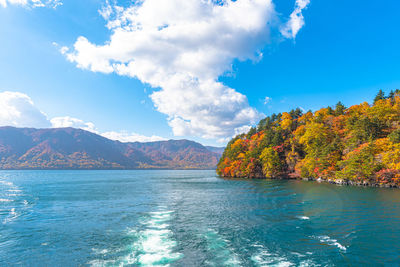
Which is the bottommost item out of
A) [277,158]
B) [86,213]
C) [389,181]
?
[86,213]

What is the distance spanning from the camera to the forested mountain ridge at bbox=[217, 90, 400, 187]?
49.8 metres

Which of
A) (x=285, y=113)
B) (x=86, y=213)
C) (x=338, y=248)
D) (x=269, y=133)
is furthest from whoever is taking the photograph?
(x=285, y=113)

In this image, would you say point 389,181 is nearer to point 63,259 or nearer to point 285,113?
point 63,259

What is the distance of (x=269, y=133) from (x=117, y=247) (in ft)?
314

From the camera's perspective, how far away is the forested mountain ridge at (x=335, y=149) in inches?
1960

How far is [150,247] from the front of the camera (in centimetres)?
1597

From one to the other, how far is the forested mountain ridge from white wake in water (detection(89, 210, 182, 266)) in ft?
173

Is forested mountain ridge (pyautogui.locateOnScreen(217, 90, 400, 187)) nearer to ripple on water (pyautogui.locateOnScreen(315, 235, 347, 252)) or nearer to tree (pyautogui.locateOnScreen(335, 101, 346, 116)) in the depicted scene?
tree (pyautogui.locateOnScreen(335, 101, 346, 116))

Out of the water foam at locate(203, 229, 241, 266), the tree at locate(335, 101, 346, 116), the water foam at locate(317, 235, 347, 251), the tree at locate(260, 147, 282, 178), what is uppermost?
the tree at locate(335, 101, 346, 116)

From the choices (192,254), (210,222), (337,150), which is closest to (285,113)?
(337,150)

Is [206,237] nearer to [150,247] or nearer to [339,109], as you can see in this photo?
[150,247]

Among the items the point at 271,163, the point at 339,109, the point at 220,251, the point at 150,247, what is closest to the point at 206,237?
the point at 220,251

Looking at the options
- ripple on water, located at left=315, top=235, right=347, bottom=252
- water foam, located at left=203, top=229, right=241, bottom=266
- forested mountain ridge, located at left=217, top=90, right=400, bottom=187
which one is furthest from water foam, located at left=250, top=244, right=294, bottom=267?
forested mountain ridge, located at left=217, top=90, right=400, bottom=187

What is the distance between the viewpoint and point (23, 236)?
61.0 feet
